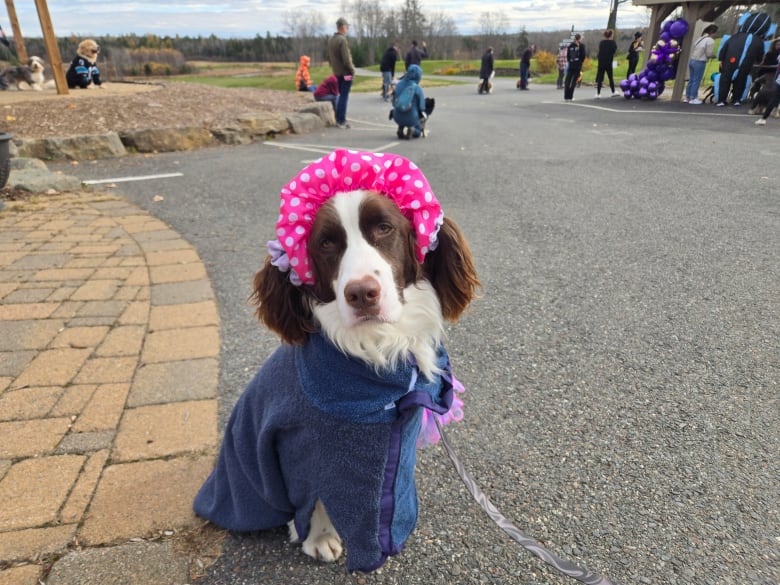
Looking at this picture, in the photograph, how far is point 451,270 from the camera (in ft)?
6.06

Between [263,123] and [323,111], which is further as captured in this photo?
[323,111]

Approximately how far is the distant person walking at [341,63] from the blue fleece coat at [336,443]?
11303 mm

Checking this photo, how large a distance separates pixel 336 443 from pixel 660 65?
58.2 feet

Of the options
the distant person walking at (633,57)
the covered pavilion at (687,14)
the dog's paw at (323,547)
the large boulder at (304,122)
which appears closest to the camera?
the dog's paw at (323,547)

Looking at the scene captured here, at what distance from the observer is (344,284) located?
1557 mm

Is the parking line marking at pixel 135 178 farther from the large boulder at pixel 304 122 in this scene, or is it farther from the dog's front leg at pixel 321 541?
the dog's front leg at pixel 321 541

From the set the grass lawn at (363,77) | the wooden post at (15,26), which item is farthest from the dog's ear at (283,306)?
the grass lawn at (363,77)

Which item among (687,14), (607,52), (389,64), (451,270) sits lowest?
(451,270)

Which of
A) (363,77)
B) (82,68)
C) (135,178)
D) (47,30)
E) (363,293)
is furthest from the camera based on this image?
(363,77)

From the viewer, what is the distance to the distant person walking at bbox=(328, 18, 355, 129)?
11992mm

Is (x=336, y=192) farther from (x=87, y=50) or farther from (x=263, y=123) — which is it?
(x=87, y=50)

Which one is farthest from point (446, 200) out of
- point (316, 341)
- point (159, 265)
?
point (316, 341)

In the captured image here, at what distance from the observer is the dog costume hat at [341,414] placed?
160 centimetres

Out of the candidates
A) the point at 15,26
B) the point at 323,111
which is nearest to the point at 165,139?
the point at 323,111
